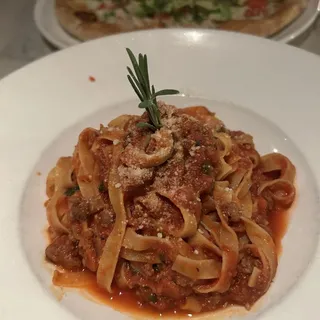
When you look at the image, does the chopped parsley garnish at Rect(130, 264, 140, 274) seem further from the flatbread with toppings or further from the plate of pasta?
the flatbread with toppings

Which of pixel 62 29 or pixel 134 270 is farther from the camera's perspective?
pixel 62 29

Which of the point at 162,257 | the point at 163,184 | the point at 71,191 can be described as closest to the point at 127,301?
the point at 162,257

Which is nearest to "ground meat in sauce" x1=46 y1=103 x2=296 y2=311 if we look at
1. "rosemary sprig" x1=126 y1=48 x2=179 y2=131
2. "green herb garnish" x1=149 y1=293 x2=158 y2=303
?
"green herb garnish" x1=149 y1=293 x2=158 y2=303

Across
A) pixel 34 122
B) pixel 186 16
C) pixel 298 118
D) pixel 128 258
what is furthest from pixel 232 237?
pixel 186 16

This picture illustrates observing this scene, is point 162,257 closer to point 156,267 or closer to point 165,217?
point 156,267

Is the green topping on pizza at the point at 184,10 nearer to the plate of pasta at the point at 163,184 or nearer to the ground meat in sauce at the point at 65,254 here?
the plate of pasta at the point at 163,184

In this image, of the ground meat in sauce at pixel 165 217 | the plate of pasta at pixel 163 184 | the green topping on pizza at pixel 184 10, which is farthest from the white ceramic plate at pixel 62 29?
the ground meat in sauce at pixel 165 217

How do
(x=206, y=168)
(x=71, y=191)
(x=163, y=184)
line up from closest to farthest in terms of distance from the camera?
1. (x=163, y=184)
2. (x=206, y=168)
3. (x=71, y=191)
